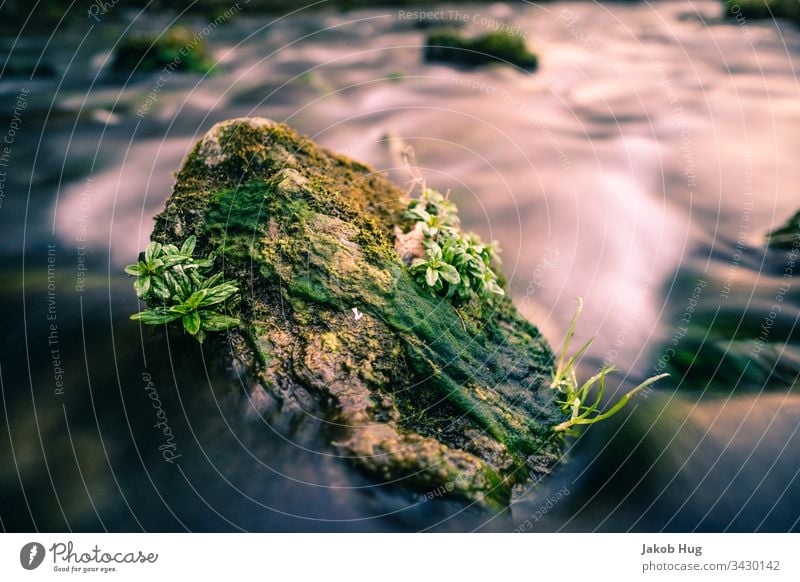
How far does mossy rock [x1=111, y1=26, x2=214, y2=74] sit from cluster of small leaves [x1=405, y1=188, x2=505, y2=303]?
7.44 meters

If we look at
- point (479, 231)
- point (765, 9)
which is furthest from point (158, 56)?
point (765, 9)

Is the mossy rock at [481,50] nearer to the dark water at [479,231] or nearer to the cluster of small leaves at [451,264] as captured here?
the dark water at [479,231]

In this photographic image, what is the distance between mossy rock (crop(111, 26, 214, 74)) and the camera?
32.0 ft

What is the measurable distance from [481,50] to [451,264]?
7920 mm

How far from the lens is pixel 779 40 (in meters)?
11.9

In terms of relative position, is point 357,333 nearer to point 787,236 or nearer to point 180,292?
point 180,292

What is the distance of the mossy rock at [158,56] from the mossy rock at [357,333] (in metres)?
6.02

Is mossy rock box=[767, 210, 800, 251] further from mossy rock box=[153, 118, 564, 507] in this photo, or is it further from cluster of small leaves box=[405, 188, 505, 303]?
cluster of small leaves box=[405, 188, 505, 303]

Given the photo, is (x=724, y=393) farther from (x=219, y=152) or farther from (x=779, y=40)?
(x=779, y=40)

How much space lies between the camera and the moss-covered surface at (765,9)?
477 inches

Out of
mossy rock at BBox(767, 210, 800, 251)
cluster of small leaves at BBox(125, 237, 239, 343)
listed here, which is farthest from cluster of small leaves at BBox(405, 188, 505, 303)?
mossy rock at BBox(767, 210, 800, 251)

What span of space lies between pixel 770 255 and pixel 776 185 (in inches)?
83.9
